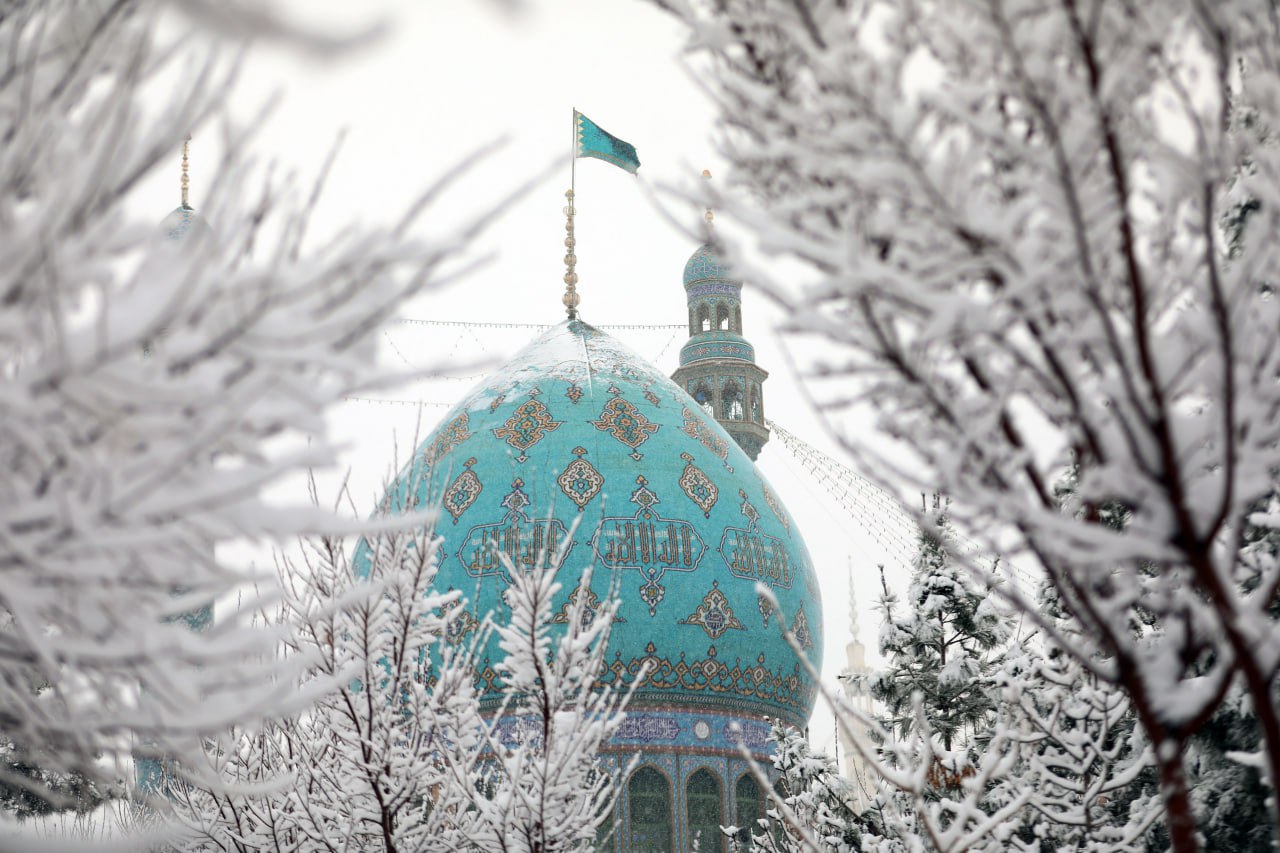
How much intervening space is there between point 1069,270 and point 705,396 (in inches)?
1054

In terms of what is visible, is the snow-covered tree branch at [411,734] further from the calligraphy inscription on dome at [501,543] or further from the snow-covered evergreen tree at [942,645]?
the calligraphy inscription on dome at [501,543]

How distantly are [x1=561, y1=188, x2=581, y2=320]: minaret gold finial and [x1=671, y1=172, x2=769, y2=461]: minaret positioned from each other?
120 inches

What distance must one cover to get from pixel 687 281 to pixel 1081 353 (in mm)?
27087

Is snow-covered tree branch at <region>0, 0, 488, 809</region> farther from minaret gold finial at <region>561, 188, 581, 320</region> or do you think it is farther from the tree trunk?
minaret gold finial at <region>561, 188, 581, 320</region>

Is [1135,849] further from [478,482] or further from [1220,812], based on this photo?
[478,482]

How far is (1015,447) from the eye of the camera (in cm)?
386

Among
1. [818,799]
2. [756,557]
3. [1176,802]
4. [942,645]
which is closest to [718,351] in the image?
[756,557]

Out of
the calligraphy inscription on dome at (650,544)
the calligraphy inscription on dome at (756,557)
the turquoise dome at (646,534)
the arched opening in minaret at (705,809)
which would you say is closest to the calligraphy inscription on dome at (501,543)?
the turquoise dome at (646,534)

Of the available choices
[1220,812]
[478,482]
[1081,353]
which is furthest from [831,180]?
[478,482]

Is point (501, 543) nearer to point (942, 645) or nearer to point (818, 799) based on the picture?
point (818, 799)

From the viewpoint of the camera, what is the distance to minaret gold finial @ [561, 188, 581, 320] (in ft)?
91.7

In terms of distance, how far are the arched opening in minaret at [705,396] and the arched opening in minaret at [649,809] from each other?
9.74m

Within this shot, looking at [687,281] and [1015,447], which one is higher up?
[687,281]

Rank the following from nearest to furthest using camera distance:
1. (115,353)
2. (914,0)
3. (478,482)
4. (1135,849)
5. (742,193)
→ (115,353)
(914,0)
(742,193)
(1135,849)
(478,482)
